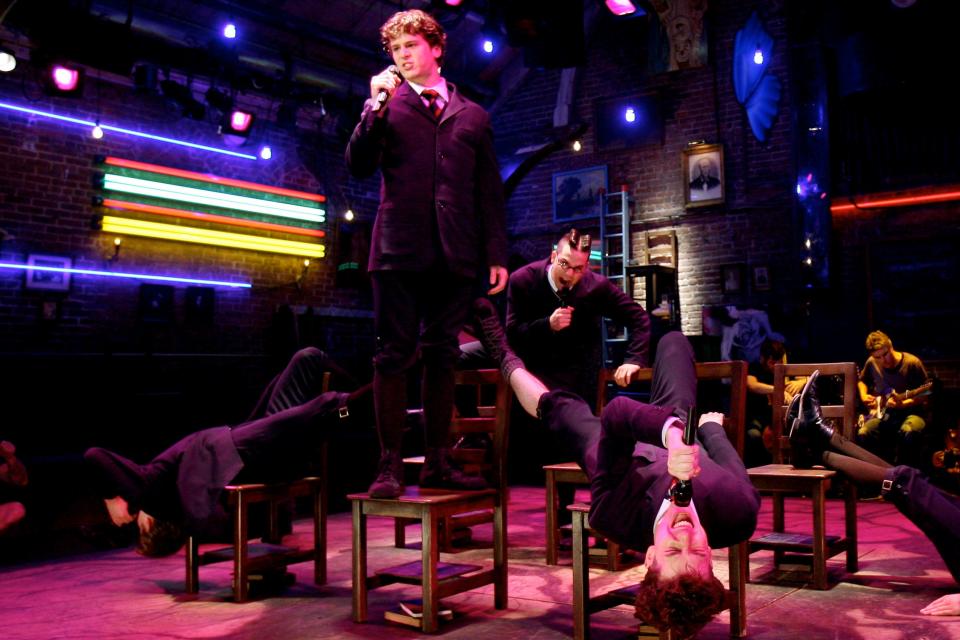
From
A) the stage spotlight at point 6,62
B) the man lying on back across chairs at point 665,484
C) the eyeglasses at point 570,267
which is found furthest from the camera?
the stage spotlight at point 6,62

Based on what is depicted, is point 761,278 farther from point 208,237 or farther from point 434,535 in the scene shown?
point 434,535

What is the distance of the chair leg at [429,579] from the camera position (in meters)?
2.82

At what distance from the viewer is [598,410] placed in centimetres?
407

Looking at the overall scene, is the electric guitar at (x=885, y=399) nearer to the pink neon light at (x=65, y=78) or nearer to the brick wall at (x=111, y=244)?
the brick wall at (x=111, y=244)

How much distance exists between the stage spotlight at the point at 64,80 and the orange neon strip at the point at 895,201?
704cm

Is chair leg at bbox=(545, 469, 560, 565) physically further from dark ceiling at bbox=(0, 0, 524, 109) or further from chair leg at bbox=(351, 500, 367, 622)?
dark ceiling at bbox=(0, 0, 524, 109)

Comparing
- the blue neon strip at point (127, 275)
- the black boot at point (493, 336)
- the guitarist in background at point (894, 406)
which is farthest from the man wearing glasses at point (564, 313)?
the blue neon strip at point (127, 275)

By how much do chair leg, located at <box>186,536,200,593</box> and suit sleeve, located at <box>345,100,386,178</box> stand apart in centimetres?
171

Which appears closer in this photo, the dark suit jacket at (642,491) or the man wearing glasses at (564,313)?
the dark suit jacket at (642,491)

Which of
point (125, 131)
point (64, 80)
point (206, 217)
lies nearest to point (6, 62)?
point (64, 80)

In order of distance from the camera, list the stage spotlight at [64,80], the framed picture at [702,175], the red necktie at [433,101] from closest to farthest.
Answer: the red necktie at [433,101] → the stage spotlight at [64,80] → the framed picture at [702,175]

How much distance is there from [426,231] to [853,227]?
6.95 meters

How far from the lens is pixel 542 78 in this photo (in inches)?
430

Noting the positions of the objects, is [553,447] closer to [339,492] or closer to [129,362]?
[339,492]
